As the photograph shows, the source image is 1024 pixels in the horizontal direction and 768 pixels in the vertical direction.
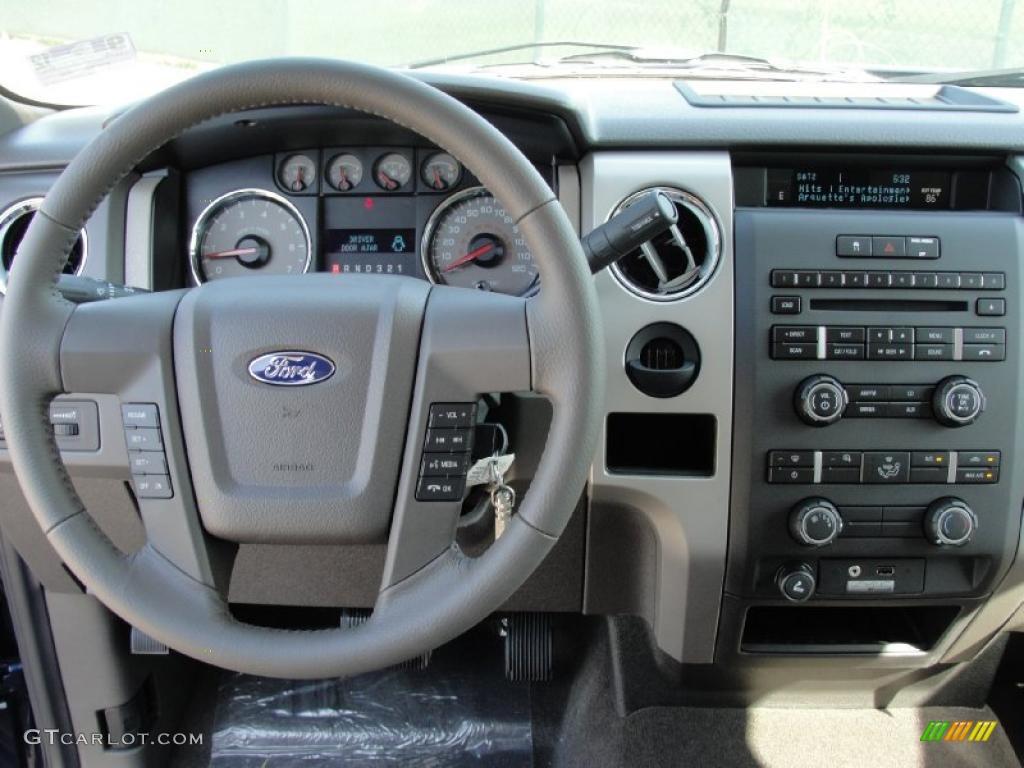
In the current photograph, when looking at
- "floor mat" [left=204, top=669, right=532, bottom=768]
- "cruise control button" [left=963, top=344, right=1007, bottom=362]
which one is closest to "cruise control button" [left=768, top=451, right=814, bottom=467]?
"cruise control button" [left=963, top=344, right=1007, bottom=362]

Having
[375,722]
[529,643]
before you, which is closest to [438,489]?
[529,643]

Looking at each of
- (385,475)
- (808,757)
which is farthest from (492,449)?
(808,757)

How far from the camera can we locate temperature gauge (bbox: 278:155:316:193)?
1.44 meters

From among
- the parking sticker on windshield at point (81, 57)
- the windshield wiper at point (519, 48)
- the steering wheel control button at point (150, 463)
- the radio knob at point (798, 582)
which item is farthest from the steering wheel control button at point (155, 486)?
the windshield wiper at point (519, 48)

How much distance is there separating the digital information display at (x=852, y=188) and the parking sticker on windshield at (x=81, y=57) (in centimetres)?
113

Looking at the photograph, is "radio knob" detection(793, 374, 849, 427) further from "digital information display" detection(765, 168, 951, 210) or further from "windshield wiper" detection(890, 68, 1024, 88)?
"windshield wiper" detection(890, 68, 1024, 88)

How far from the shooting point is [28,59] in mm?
1467

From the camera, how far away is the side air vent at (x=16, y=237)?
4.56ft

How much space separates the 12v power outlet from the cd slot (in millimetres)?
201

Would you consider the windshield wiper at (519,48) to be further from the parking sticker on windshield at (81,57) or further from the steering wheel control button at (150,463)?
the steering wheel control button at (150,463)

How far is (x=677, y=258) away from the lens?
1286 mm

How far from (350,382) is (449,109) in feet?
1.12

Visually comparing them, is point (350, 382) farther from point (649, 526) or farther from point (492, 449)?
point (649, 526)

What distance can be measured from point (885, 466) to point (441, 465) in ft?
2.37
